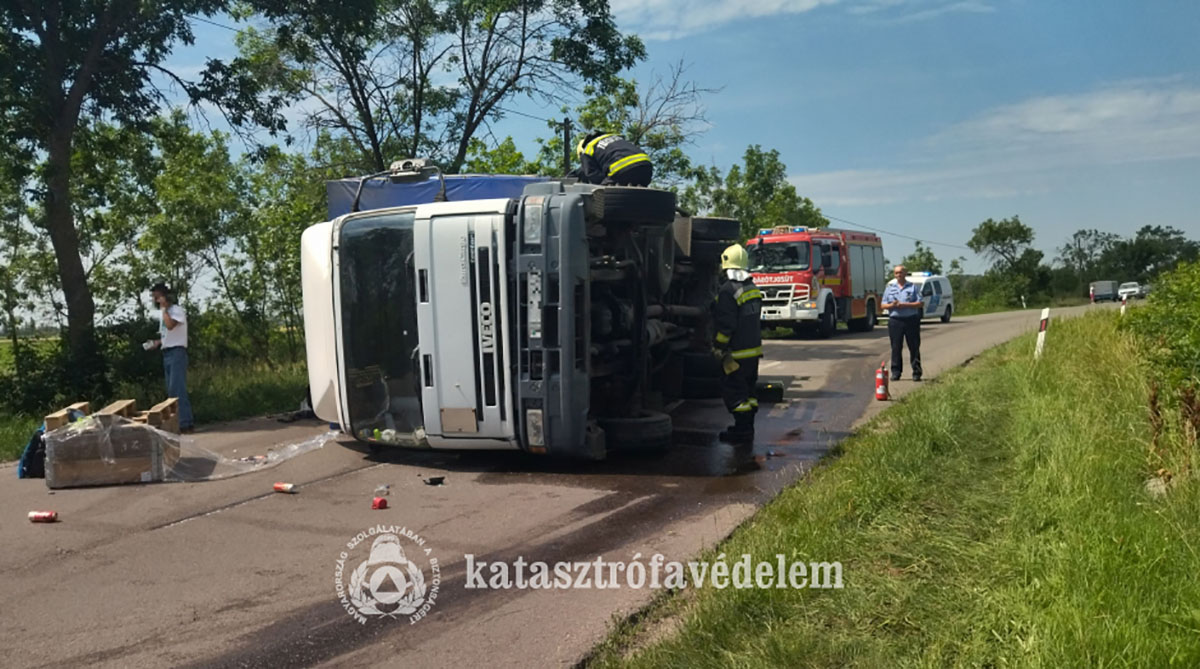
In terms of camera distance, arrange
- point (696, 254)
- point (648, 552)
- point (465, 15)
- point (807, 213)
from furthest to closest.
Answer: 1. point (807, 213)
2. point (465, 15)
3. point (696, 254)
4. point (648, 552)

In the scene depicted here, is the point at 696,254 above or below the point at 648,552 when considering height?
above

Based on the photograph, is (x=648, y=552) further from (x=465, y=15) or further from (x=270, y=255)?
(x=270, y=255)

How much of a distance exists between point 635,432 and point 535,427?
1.03 m

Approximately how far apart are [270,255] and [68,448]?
1504 cm

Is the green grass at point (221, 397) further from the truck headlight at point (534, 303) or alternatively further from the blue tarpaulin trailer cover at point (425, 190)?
the truck headlight at point (534, 303)

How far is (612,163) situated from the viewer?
8086 mm

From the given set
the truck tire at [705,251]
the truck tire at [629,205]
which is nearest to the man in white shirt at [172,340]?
the truck tire at [629,205]

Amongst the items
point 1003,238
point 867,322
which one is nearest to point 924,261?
point 1003,238

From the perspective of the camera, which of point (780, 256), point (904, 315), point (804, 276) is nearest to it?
point (904, 315)

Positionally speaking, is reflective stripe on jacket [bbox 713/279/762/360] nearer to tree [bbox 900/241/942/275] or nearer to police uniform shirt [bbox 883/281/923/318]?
police uniform shirt [bbox 883/281/923/318]

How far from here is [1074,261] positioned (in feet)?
252

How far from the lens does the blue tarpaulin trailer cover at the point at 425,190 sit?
8.03 meters

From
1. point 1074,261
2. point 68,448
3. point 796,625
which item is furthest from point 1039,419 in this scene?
point 1074,261

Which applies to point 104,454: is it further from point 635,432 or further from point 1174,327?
point 1174,327
